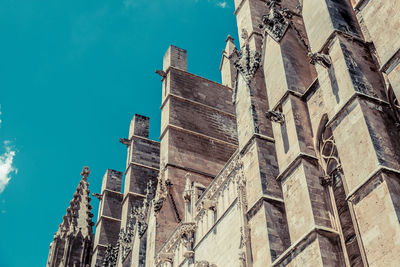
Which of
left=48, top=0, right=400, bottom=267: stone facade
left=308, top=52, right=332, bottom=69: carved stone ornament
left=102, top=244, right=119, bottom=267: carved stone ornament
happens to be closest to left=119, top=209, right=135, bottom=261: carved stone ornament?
left=102, top=244, right=119, bottom=267: carved stone ornament

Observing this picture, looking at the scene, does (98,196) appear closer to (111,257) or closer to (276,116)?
(111,257)

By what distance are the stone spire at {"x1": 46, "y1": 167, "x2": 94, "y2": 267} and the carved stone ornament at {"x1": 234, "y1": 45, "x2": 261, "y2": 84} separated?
14077 millimetres

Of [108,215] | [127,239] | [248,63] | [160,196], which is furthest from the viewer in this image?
[108,215]

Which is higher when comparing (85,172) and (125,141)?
(85,172)

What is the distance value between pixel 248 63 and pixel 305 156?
3.80 meters

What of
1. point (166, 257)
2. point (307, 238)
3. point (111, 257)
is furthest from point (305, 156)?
point (111, 257)

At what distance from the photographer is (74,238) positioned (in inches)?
961

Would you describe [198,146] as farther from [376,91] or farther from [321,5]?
[376,91]

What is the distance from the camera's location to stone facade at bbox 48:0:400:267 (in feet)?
25.8

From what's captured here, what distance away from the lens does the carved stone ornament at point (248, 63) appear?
12.5 m

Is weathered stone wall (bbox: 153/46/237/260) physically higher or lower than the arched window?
higher

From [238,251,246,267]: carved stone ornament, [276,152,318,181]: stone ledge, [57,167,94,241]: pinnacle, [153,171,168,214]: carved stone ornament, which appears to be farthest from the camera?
[57,167,94,241]: pinnacle

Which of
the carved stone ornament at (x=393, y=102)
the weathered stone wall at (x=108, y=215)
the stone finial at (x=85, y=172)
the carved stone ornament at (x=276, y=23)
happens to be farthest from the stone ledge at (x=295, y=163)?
the stone finial at (x=85, y=172)

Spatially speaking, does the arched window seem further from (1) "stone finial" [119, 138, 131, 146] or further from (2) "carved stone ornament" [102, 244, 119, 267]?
(1) "stone finial" [119, 138, 131, 146]
